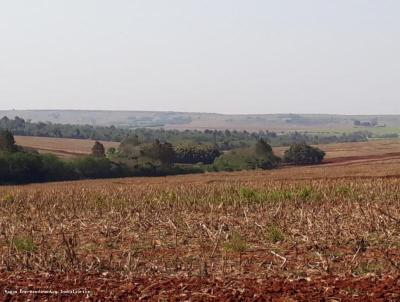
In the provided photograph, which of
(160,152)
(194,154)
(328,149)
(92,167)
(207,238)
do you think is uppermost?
(207,238)

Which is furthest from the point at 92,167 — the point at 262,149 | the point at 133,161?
the point at 262,149

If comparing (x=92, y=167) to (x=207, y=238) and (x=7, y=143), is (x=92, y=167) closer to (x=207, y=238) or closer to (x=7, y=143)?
(x=7, y=143)

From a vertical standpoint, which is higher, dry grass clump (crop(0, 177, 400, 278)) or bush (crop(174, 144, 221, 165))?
dry grass clump (crop(0, 177, 400, 278))

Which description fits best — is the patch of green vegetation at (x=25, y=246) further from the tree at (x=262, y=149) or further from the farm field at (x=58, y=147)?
the farm field at (x=58, y=147)

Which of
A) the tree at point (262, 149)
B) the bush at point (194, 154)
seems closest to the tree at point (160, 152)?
the bush at point (194, 154)

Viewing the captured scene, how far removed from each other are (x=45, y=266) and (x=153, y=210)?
28.1 ft

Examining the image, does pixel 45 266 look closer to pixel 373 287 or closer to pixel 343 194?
pixel 373 287

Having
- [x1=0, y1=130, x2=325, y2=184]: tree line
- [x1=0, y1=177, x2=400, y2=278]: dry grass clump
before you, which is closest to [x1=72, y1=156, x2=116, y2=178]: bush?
[x1=0, y1=130, x2=325, y2=184]: tree line

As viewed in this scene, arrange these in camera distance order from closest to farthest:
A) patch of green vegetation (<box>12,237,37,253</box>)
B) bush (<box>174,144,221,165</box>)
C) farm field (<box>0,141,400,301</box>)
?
farm field (<box>0,141,400,301</box>)
patch of green vegetation (<box>12,237,37,253</box>)
bush (<box>174,144,221,165</box>)

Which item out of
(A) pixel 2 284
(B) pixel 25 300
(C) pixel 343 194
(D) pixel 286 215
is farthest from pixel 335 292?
(C) pixel 343 194

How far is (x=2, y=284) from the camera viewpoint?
805 centimetres

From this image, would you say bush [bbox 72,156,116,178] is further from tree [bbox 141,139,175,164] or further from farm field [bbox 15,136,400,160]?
farm field [bbox 15,136,400,160]

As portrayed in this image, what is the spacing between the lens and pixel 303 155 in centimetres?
9762

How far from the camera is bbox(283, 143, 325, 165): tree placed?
97.8 m
